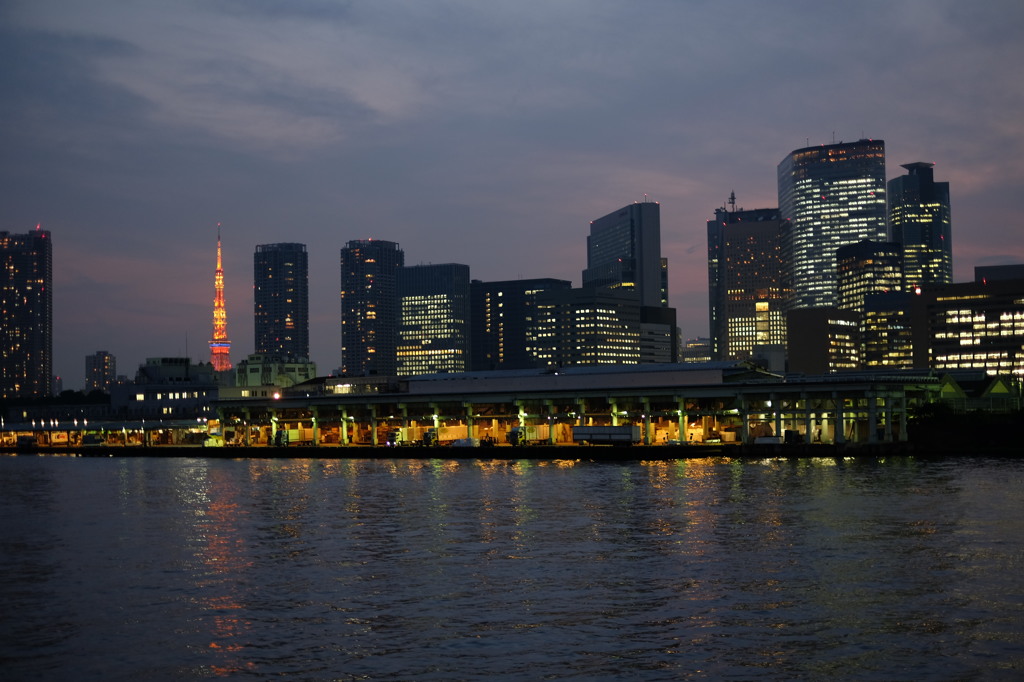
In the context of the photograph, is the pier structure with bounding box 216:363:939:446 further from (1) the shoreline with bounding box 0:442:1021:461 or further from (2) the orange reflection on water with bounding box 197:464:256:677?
(2) the orange reflection on water with bounding box 197:464:256:677

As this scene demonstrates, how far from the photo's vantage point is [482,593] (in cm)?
4631

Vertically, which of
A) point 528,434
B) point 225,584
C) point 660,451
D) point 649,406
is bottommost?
point 225,584

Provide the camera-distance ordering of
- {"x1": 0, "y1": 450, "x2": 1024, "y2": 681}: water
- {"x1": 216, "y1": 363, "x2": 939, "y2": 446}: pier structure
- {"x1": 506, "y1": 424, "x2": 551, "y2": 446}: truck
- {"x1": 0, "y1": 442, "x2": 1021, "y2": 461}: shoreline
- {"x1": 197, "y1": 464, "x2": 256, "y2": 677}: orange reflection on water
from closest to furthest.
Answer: {"x1": 0, "y1": 450, "x2": 1024, "y2": 681}: water → {"x1": 197, "y1": 464, "x2": 256, "y2": 677}: orange reflection on water → {"x1": 0, "y1": 442, "x2": 1021, "y2": 461}: shoreline → {"x1": 216, "y1": 363, "x2": 939, "y2": 446}: pier structure → {"x1": 506, "y1": 424, "x2": 551, "y2": 446}: truck

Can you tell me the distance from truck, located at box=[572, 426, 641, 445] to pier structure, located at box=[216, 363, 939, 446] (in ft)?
8.40

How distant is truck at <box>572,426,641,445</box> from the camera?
538ft

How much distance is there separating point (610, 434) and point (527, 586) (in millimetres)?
118480

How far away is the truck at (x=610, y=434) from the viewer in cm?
16412

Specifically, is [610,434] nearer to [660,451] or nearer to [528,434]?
[660,451]

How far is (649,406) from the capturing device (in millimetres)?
167875

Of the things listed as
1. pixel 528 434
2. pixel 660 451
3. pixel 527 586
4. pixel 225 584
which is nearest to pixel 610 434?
pixel 660 451

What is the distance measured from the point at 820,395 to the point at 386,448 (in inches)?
2543

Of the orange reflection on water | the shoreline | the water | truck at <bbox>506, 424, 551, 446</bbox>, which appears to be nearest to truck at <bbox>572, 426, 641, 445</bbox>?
the shoreline

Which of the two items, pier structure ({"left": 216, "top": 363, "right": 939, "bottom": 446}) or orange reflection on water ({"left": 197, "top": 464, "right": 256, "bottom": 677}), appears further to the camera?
pier structure ({"left": 216, "top": 363, "right": 939, "bottom": 446})

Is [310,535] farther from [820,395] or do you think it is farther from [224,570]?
[820,395]
